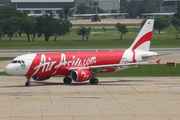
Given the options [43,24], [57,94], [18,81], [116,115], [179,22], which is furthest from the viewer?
[179,22]

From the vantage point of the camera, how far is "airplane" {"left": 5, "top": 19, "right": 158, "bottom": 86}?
53406mm

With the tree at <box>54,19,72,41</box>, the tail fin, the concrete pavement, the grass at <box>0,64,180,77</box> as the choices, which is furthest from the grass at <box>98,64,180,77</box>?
the tree at <box>54,19,72,41</box>

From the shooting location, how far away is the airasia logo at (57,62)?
54.1 meters

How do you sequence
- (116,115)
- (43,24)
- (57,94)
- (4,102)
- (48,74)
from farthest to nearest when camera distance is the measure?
1. (43,24)
2. (48,74)
3. (57,94)
4. (4,102)
5. (116,115)

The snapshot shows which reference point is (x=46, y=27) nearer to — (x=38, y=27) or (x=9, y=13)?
(x=38, y=27)

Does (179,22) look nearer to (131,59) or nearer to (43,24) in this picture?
(43,24)

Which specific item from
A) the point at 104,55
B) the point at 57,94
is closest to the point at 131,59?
the point at 104,55

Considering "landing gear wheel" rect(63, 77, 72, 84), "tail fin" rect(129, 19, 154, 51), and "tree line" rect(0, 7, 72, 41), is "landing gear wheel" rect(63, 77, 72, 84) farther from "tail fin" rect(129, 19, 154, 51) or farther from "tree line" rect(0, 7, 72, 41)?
"tree line" rect(0, 7, 72, 41)

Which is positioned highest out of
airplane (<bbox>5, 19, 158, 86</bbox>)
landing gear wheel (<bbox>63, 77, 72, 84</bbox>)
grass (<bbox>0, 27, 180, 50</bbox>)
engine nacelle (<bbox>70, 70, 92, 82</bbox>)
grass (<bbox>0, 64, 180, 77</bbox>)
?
airplane (<bbox>5, 19, 158, 86</bbox>)

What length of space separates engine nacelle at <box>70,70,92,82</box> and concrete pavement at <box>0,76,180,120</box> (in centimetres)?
73

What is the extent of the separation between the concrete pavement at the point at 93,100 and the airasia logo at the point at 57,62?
165 centimetres

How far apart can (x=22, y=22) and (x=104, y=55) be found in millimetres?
90392

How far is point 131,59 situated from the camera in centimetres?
5847

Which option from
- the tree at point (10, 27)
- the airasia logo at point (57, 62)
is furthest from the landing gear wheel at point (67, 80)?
the tree at point (10, 27)
